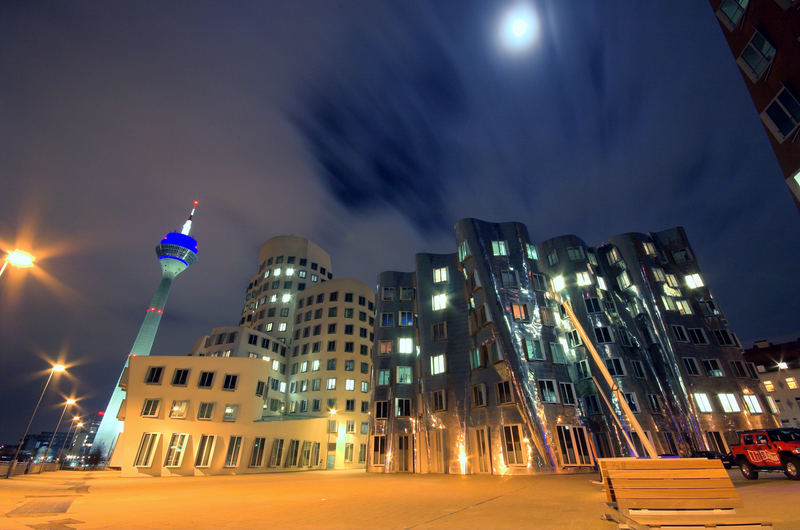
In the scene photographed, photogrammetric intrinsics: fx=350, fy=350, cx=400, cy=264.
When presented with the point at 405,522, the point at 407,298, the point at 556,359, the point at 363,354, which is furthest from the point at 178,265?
the point at 405,522

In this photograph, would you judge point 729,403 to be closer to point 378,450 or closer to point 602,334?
point 602,334

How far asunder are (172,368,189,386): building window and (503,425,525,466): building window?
1232 inches

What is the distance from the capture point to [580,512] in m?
9.88

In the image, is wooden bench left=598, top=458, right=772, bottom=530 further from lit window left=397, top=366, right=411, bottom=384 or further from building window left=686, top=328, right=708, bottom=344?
building window left=686, top=328, right=708, bottom=344

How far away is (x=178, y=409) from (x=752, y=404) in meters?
56.9

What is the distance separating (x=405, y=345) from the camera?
39094 mm

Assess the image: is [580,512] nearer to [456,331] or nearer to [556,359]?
[556,359]

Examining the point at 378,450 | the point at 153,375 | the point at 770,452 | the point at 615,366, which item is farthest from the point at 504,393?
the point at 153,375

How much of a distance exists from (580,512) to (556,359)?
23142mm

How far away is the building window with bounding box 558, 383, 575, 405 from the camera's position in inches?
1150

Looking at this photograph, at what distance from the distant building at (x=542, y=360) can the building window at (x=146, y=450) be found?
20.0 m

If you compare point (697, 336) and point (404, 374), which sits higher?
point (697, 336)

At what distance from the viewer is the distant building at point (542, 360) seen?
1133 inches

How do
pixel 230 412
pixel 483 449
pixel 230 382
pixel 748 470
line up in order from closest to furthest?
pixel 748 470 → pixel 483 449 → pixel 230 412 → pixel 230 382
